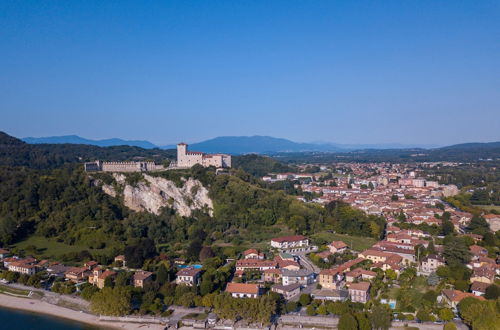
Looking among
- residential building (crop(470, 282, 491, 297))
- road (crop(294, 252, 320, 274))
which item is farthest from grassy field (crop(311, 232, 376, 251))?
residential building (crop(470, 282, 491, 297))

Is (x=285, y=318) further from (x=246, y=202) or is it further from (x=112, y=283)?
(x=246, y=202)

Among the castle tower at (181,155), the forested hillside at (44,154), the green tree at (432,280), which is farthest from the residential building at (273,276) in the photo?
the forested hillside at (44,154)

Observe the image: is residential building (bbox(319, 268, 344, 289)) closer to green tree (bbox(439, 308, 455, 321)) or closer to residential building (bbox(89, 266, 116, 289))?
green tree (bbox(439, 308, 455, 321))

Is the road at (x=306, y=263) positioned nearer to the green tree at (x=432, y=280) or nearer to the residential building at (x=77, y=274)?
the green tree at (x=432, y=280)

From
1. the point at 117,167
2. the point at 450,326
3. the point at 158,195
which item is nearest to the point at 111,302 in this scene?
the point at 450,326

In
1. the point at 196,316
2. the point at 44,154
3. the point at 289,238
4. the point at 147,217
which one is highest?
the point at 44,154

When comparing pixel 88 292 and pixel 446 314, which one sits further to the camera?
A: pixel 88 292

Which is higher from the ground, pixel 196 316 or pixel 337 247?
pixel 337 247

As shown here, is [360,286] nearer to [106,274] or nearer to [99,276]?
[106,274]
